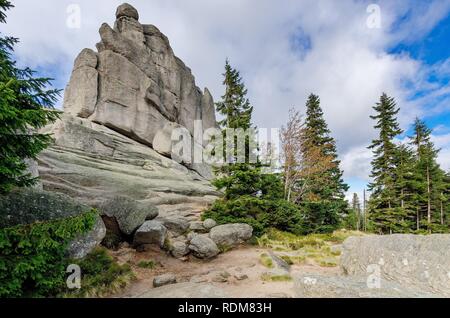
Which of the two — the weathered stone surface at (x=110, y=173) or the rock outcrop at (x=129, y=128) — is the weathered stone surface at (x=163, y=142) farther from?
the weathered stone surface at (x=110, y=173)

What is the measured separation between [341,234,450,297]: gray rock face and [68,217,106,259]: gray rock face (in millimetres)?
8212

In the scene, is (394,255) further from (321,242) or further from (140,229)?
(140,229)

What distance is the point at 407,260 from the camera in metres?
5.77

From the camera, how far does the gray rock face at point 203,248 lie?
30.7ft

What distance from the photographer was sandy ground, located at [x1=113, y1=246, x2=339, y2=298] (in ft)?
19.6

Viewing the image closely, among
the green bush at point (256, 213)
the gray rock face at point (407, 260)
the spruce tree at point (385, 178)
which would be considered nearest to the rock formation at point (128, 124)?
the green bush at point (256, 213)

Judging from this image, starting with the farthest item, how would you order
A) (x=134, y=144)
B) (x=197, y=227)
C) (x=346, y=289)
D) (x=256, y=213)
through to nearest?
(x=134, y=144)
(x=256, y=213)
(x=197, y=227)
(x=346, y=289)

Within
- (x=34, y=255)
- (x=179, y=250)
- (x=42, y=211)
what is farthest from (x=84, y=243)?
(x=179, y=250)

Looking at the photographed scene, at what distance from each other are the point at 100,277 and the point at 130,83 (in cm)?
2587

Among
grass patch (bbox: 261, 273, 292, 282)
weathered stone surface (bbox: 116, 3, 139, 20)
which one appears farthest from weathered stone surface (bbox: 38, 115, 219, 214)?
weathered stone surface (bbox: 116, 3, 139, 20)

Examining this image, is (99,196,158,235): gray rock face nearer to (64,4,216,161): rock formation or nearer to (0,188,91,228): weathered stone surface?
(0,188,91,228): weathered stone surface

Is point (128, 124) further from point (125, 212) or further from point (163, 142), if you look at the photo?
point (125, 212)

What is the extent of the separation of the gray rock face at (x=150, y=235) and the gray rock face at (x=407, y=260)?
7.30 m
